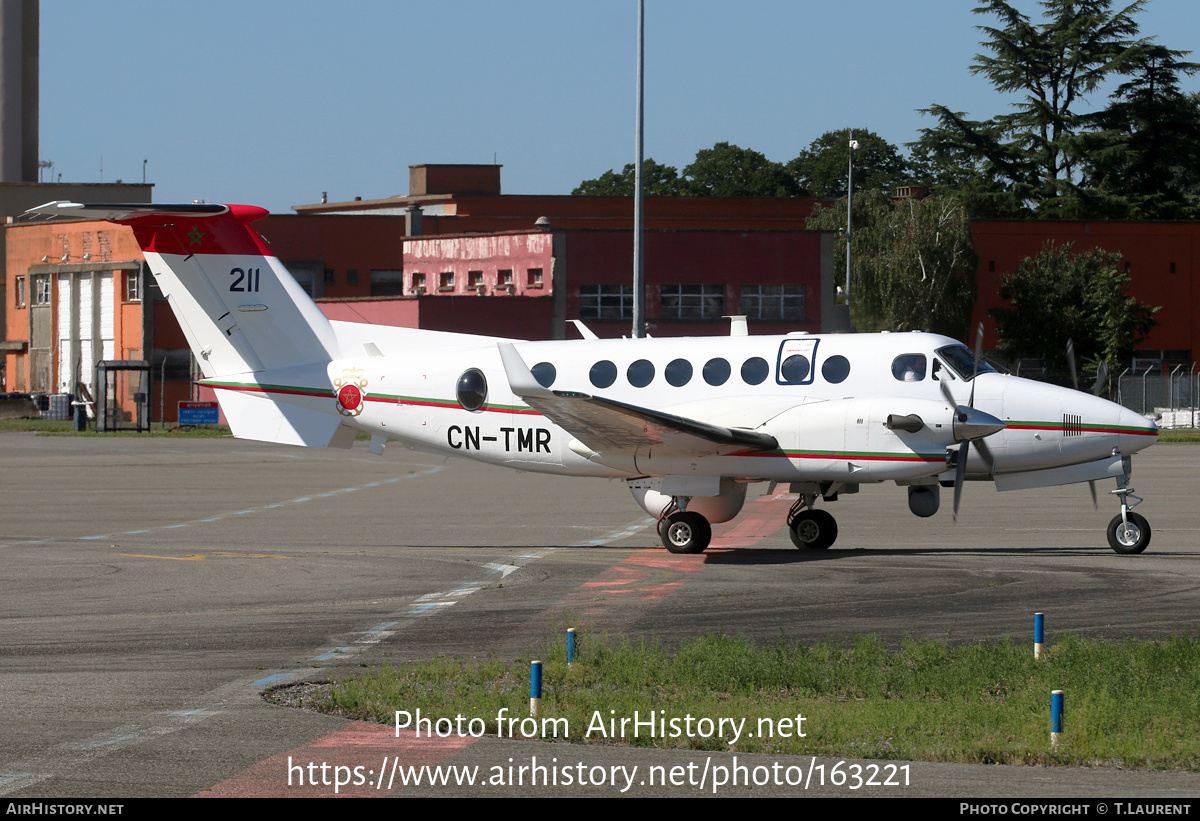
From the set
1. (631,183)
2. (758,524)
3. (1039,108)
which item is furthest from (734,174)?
(758,524)

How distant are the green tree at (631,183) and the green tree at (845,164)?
13.7 m

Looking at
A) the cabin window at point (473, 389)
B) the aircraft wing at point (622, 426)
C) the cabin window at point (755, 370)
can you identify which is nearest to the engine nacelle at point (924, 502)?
the aircraft wing at point (622, 426)

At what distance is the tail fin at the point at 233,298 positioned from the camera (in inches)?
770

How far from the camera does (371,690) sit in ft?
31.3

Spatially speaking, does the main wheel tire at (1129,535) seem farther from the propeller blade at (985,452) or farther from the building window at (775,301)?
the building window at (775,301)

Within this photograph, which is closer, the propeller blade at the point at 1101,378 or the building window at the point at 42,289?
the propeller blade at the point at 1101,378

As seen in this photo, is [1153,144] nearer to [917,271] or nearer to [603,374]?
[917,271]

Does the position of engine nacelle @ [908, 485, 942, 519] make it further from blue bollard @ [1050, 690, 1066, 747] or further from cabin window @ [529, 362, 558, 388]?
blue bollard @ [1050, 690, 1066, 747]

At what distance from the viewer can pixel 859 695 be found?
32.2 feet

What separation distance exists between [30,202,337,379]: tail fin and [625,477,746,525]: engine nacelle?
5.14 metres

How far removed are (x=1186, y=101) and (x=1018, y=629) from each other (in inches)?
3070

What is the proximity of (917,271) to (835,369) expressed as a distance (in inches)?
2055

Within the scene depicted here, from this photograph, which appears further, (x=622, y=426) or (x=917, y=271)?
(x=917, y=271)

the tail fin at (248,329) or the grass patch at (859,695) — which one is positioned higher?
the tail fin at (248,329)
